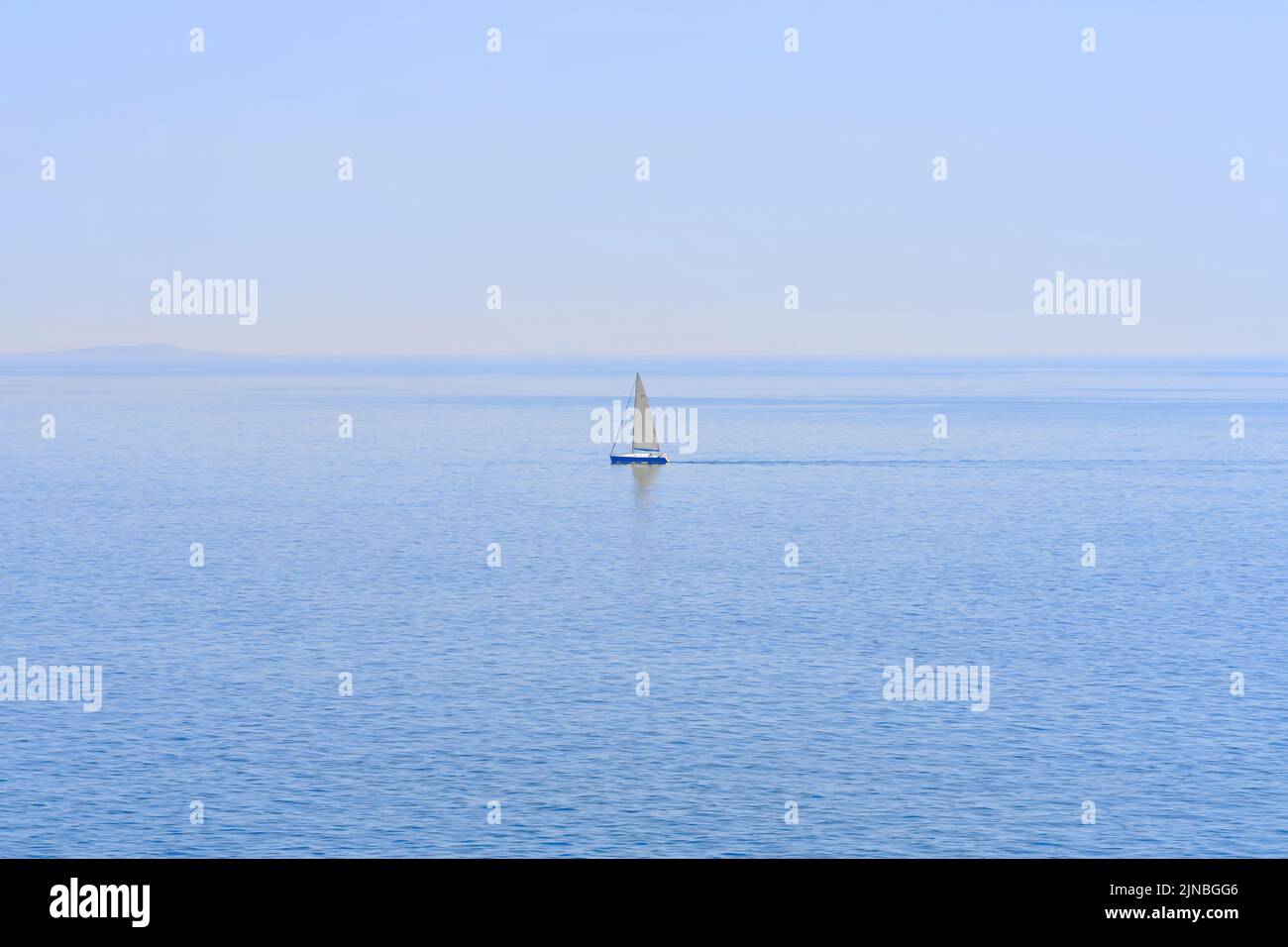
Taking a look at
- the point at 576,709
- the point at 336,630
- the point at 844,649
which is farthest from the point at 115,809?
the point at 844,649

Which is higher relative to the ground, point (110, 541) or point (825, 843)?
point (110, 541)

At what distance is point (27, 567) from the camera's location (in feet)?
465

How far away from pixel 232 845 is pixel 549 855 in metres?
13.4

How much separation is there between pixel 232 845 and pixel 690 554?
89.4 m

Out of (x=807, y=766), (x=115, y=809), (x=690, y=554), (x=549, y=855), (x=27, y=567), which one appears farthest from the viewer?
(x=690, y=554)

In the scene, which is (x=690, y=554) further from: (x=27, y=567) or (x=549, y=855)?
(x=549, y=855)

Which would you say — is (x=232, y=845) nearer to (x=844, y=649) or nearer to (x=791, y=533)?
(x=844, y=649)

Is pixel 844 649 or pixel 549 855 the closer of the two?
pixel 549 855

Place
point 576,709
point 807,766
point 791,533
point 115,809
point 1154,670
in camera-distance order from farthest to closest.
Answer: point 791,533, point 1154,670, point 576,709, point 807,766, point 115,809

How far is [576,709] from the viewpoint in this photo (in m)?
88.4
